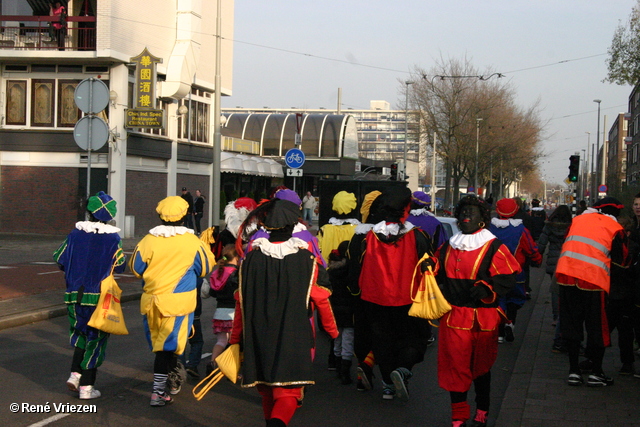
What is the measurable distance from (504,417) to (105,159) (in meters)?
21.5

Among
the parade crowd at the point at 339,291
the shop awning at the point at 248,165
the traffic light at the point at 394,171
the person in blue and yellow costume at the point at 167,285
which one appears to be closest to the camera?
the parade crowd at the point at 339,291

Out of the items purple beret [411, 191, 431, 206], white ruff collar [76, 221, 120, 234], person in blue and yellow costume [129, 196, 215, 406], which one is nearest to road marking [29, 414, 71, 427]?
person in blue and yellow costume [129, 196, 215, 406]

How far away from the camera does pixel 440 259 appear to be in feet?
17.9

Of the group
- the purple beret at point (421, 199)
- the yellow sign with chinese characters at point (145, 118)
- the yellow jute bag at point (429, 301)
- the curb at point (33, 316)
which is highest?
the yellow sign with chinese characters at point (145, 118)

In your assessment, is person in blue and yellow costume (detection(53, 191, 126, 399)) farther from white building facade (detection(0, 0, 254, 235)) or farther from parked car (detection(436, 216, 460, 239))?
white building facade (detection(0, 0, 254, 235))

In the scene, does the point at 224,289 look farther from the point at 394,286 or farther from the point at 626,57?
the point at 626,57

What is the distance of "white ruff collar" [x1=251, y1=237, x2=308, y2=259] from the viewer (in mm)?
4273

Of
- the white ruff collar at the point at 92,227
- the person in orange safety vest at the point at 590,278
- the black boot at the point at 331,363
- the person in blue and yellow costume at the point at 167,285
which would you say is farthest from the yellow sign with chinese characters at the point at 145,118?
the person in orange safety vest at the point at 590,278

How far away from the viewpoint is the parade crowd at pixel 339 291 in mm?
4266

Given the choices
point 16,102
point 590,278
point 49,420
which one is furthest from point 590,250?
point 16,102

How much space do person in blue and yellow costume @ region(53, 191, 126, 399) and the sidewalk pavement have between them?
3.38 metres

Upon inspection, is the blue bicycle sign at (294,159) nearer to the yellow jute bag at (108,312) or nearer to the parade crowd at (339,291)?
the parade crowd at (339,291)

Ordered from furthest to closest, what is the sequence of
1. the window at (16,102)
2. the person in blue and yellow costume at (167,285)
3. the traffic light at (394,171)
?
the traffic light at (394,171), the window at (16,102), the person in blue and yellow costume at (167,285)

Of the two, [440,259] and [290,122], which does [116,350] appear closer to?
[440,259]
